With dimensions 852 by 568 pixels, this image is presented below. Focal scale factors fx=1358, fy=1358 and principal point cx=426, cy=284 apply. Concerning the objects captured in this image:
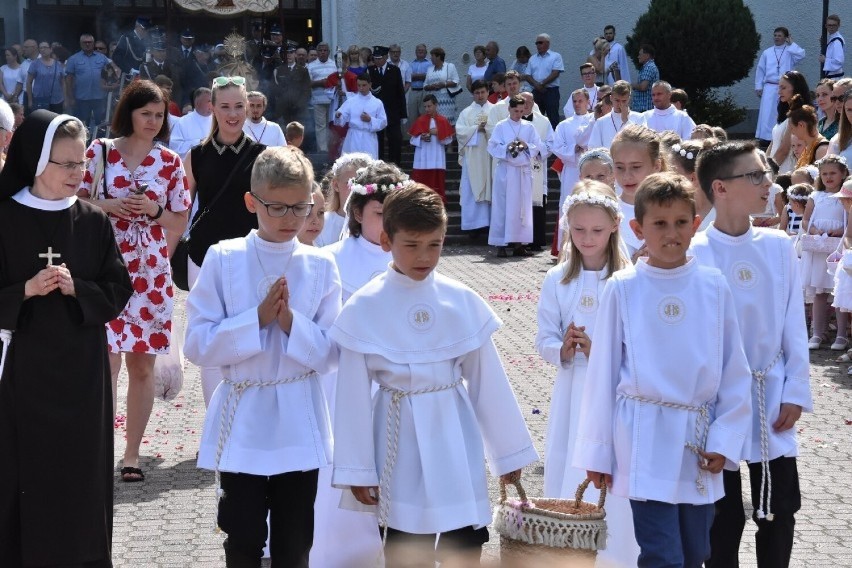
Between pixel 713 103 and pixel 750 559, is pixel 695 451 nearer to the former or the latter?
pixel 750 559

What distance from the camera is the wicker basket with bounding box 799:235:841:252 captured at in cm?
1192

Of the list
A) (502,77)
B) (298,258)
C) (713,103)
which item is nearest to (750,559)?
(298,258)

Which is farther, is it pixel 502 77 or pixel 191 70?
pixel 191 70

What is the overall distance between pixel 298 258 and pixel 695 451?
1.65m

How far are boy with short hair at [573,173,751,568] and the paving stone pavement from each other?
58 centimetres

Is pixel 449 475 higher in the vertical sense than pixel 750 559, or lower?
higher

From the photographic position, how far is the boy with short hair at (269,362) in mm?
4957

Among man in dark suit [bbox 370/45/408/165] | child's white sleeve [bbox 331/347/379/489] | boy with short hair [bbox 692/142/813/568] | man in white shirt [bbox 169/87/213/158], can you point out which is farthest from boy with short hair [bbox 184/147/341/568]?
man in dark suit [bbox 370/45/408/165]

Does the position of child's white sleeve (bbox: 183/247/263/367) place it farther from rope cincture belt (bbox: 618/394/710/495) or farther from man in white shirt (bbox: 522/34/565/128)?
man in white shirt (bbox: 522/34/565/128)

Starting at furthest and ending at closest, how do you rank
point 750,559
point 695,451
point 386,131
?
1. point 386,131
2. point 750,559
3. point 695,451

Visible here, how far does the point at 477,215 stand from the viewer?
70.6ft

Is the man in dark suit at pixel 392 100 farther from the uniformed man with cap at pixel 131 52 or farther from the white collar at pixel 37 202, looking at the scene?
the white collar at pixel 37 202

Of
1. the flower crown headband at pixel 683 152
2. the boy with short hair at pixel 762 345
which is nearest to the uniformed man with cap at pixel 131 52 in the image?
the flower crown headband at pixel 683 152

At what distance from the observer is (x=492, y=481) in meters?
7.56
